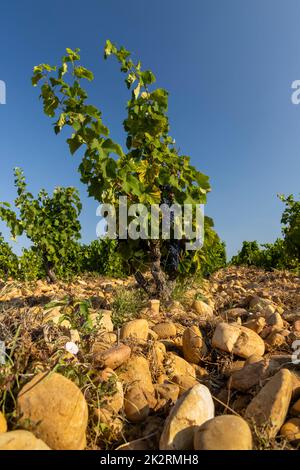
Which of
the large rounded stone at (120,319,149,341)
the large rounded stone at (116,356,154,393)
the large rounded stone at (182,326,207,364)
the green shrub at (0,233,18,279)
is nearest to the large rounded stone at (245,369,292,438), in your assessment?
the large rounded stone at (116,356,154,393)

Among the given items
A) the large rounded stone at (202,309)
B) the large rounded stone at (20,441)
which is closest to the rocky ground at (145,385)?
the large rounded stone at (20,441)

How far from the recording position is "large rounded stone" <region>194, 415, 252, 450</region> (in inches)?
55.9

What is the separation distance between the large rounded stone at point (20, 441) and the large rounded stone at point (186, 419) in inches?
21.1

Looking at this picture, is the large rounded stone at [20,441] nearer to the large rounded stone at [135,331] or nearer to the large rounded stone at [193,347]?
the large rounded stone at [135,331]

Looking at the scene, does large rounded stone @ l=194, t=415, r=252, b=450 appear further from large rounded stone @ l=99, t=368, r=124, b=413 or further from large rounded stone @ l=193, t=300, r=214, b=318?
large rounded stone @ l=193, t=300, r=214, b=318

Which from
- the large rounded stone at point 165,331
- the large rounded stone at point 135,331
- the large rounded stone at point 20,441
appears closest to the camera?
the large rounded stone at point 20,441

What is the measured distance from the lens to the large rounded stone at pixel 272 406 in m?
1.67

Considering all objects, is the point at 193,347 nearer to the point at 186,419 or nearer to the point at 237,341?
the point at 237,341

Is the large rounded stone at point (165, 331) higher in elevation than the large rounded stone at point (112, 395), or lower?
higher

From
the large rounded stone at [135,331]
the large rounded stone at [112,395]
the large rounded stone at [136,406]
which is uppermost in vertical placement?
the large rounded stone at [135,331]

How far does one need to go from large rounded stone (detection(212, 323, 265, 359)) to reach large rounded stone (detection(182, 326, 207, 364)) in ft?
0.35

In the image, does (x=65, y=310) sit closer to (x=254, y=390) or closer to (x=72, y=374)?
(x=72, y=374)

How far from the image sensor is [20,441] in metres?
1.39
